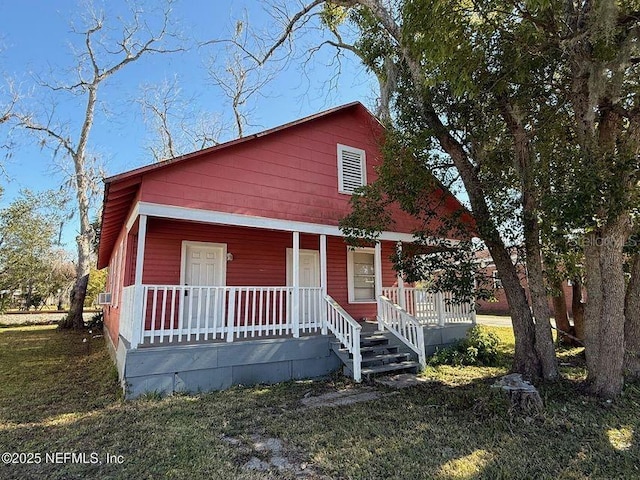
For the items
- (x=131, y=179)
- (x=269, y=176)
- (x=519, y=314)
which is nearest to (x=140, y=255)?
(x=131, y=179)

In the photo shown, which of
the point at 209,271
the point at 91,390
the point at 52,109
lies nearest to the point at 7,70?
the point at 52,109

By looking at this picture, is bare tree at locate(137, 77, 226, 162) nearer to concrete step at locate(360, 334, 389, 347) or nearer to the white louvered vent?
the white louvered vent

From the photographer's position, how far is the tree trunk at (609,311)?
533cm

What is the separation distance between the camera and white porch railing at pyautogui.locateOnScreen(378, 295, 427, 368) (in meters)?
7.66

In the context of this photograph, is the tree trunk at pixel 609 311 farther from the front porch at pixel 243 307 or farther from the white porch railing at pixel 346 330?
the white porch railing at pixel 346 330

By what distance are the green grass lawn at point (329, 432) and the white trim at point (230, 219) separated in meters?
2.95

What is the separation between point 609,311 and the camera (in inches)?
212

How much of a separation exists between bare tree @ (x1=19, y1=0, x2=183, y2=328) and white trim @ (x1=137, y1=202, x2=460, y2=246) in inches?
526

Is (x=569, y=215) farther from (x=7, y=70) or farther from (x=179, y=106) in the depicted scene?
(x=7, y=70)


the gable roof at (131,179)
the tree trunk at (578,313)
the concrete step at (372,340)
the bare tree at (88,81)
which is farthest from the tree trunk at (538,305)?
the bare tree at (88,81)

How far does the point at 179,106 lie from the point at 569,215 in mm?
19241

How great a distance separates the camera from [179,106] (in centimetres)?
1931

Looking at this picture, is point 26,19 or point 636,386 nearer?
point 636,386

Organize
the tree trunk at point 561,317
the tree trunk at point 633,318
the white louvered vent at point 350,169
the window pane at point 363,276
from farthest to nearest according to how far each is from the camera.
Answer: the window pane at point 363,276, the tree trunk at point 561,317, the white louvered vent at point 350,169, the tree trunk at point 633,318
